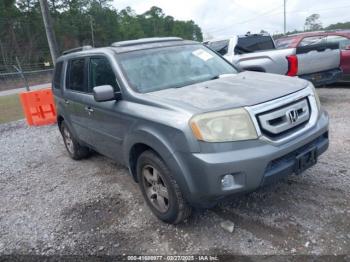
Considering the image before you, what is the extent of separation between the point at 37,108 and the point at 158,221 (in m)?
7.43

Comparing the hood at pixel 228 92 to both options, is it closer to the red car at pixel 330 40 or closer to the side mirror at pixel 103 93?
the side mirror at pixel 103 93

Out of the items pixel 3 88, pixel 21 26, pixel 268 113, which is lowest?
pixel 3 88

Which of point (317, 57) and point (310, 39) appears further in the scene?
point (310, 39)

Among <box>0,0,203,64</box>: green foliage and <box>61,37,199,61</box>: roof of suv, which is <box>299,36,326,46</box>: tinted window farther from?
<box>0,0,203,64</box>: green foliage

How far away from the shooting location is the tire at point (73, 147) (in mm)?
5812

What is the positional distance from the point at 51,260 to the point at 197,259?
1.40 m

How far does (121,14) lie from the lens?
87.5 meters

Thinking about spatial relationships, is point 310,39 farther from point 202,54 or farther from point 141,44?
point 141,44

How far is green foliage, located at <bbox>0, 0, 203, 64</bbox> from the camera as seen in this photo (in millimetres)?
46938

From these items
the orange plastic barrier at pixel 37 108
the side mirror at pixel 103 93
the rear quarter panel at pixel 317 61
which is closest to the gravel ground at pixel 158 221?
the side mirror at pixel 103 93

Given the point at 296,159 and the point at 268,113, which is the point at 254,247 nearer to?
the point at 296,159

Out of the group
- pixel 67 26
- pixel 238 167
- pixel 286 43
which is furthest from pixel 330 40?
pixel 67 26

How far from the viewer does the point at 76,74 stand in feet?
16.6

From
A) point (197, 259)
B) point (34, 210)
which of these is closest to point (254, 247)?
point (197, 259)
